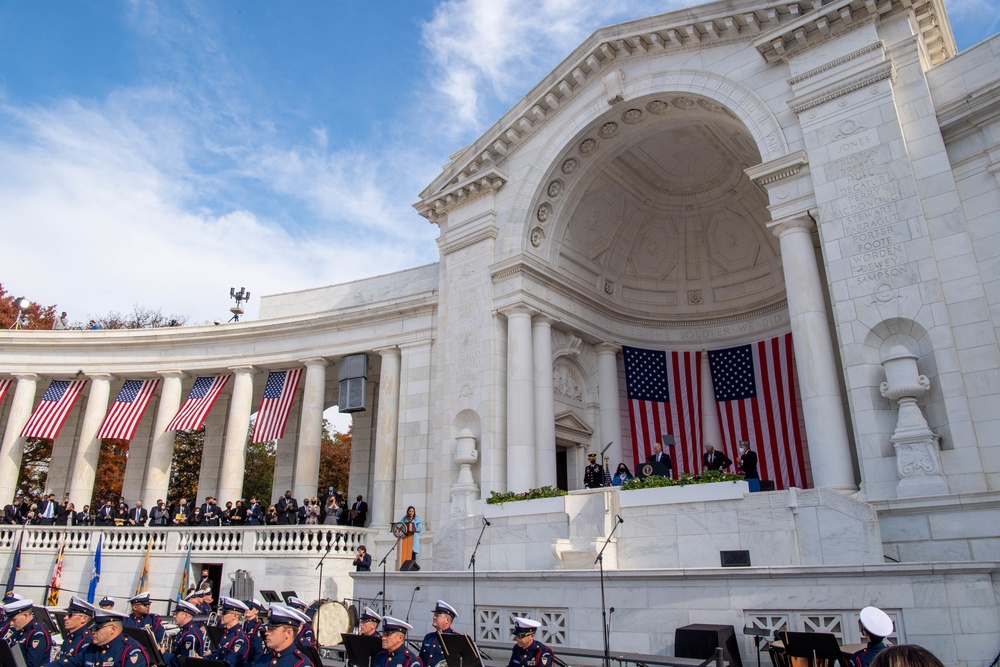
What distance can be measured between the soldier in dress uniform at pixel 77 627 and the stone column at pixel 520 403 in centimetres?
1407

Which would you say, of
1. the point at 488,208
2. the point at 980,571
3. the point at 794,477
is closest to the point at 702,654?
→ the point at 980,571

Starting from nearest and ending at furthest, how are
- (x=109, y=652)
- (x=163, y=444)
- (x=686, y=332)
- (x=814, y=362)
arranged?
1. (x=109, y=652)
2. (x=814, y=362)
3. (x=686, y=332)
4. (x=163, y=444)

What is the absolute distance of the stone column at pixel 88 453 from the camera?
100ft

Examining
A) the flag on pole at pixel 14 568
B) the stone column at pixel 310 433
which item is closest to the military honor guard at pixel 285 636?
the stone column at pixel 310 433

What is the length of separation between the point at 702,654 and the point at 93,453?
95.8 ft

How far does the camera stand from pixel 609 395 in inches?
1102

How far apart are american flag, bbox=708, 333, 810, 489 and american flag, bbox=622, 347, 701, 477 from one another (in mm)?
976

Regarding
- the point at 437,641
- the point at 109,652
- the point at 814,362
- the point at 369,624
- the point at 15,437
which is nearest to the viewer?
the point at 109,652

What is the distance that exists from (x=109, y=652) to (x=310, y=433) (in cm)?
2089

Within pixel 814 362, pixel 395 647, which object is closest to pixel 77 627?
pixel 395 647

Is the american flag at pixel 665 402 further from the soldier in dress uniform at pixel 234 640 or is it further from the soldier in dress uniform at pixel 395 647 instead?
the soldier in dress uniform at pixel 395 647

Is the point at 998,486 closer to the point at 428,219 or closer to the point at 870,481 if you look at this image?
the point at 870,481

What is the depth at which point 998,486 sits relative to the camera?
14.6 m

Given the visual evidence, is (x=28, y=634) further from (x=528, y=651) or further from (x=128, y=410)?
(x=128, y=410)
